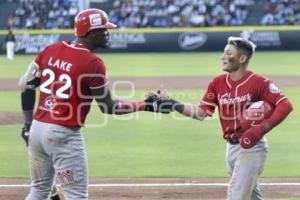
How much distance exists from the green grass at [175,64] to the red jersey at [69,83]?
20216 mm

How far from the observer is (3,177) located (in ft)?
32.6

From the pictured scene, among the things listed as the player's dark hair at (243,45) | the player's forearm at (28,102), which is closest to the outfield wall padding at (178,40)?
the player's forearm at (28,102)

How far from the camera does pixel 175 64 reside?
1233 inches

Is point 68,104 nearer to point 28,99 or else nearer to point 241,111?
point 28,99

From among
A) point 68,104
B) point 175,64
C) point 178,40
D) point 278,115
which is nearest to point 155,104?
point 68,104

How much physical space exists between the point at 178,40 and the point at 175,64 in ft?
22.8

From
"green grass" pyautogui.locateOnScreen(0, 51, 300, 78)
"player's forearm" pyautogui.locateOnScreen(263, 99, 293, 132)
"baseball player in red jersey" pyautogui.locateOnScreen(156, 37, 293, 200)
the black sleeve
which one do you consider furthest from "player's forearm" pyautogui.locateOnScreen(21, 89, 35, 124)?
"green grass" pyautogui.locateOnScreen(0, 51, 300, 78)

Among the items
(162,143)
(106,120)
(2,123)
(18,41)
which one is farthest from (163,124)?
(18,41)

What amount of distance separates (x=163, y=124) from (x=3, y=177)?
598 centimetres

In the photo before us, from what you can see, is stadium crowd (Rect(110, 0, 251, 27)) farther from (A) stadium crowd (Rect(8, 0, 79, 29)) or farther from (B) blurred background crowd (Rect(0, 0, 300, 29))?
(A) stadium crowd (Rect(8, 0, 79, 29))

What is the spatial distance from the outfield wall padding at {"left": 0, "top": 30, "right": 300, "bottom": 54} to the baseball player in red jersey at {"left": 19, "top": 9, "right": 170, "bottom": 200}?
104ft

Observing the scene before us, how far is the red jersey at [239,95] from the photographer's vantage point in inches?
246

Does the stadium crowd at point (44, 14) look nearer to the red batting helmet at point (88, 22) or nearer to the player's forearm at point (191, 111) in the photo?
the player's forearm at point (191, 111)

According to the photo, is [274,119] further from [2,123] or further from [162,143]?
[2,123]
